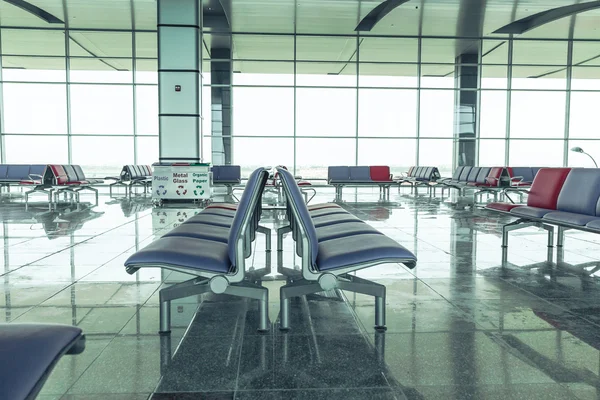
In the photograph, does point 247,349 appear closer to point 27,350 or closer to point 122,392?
point 122,392

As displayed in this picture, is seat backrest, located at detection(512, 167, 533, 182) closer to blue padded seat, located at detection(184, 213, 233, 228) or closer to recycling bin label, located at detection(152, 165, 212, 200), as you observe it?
recycling bin label, located at detection(152, 165, 212, 200)

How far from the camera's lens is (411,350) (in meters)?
2.31

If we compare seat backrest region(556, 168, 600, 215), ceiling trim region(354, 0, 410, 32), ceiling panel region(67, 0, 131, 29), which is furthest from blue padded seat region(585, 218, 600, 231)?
ceiling panel region(67, 0, 131, 29)

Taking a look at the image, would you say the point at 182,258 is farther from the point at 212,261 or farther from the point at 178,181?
the point at 178,181

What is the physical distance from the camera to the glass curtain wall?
14.6 m

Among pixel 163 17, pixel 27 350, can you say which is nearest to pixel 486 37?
pixel 163 17

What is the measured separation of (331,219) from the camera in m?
3.74

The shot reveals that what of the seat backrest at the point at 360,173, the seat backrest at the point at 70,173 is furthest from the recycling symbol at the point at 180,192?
the seat backrest at the point at 360,173

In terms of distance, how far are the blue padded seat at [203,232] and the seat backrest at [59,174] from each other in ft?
24.5

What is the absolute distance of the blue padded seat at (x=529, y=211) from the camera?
15.1ft

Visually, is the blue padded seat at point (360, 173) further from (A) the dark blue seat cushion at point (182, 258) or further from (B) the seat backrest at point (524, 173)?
(A) the dark blue seat cushion at point (182, 258)

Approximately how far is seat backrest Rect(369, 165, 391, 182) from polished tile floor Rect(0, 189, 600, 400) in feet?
27.4

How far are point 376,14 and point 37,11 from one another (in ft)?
29.7

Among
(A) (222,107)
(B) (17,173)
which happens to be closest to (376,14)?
(A) (222,107)
